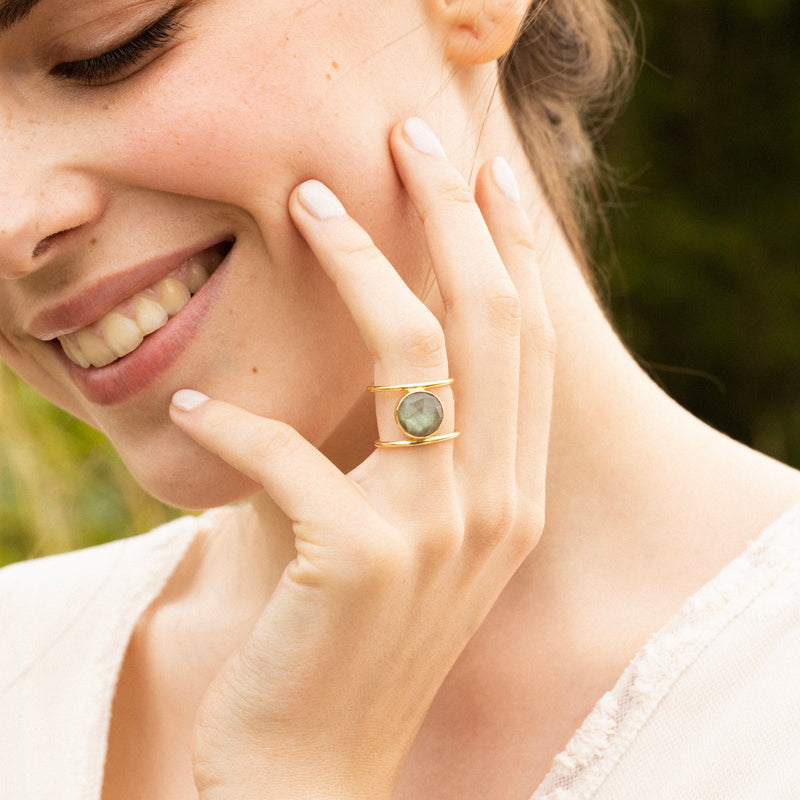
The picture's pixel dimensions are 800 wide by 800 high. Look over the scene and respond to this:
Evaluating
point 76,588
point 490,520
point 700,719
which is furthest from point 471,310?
point 76,588

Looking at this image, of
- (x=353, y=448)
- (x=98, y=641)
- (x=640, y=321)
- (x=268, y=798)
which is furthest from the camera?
(x=640, y=321)

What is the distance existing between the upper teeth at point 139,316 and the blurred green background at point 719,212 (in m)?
4.73

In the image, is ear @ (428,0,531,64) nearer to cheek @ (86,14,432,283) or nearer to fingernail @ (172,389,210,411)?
cheek @ (86,14,432,283)

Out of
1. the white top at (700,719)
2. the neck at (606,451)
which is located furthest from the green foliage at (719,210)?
the white top at (700,719)

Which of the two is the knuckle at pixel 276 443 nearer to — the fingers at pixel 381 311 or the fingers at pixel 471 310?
the fingers at pixel 381 311

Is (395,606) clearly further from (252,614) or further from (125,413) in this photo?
(252,614)

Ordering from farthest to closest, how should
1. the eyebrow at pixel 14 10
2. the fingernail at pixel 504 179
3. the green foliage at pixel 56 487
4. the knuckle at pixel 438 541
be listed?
the green foliage at pixel 56 487
the fingernail at pixel 504 179
the knuckle at pixel 438 541
the eyebrow at pixel 14 10

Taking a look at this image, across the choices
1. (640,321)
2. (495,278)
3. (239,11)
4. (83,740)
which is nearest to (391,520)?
(495,278)

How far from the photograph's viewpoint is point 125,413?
1578 millimetres

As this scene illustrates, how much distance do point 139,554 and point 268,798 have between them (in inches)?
38.6

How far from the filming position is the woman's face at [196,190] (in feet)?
4.40

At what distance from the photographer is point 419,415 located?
1393mm

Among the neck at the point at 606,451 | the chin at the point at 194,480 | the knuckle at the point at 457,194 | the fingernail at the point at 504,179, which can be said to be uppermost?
the knuckle at the point at 457,194

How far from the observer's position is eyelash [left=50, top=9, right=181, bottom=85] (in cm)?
132
